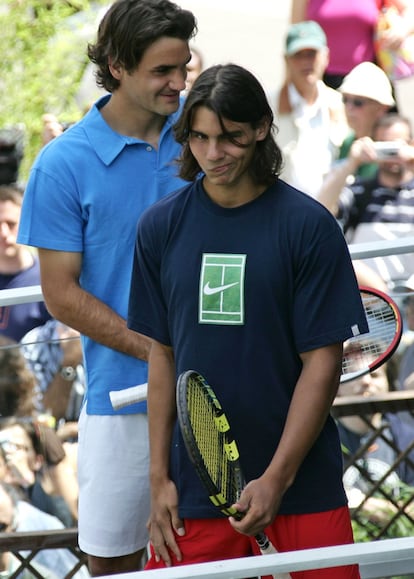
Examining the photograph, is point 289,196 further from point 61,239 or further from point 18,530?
point 18,530

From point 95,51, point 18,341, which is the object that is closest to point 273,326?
point 95,51

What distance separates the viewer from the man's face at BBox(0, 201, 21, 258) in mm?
6137

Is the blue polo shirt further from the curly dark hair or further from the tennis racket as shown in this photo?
the curly dark hair

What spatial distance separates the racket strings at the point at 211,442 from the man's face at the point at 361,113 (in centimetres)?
376

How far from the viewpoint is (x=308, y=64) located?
6848 mm

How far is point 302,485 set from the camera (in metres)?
3.07

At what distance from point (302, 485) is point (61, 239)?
1.00m

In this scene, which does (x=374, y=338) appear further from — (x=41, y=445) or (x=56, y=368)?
(x=41, y=445)

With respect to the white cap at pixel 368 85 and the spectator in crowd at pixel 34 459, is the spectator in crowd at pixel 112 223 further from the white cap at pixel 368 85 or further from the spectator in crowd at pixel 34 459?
the white cap at pixel 368 85

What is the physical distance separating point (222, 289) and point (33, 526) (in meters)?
2.64

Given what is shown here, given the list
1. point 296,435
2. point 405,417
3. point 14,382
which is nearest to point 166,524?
point 296,435

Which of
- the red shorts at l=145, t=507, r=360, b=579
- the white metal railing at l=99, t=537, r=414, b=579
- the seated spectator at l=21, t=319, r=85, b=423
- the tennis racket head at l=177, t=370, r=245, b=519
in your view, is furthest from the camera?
the seated spectator at l=21, t=319, r=85, b=423

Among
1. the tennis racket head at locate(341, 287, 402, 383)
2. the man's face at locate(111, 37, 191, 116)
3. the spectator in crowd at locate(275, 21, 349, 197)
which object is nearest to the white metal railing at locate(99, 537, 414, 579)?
the tennis racket head at locate(341, 287, 402, 383)

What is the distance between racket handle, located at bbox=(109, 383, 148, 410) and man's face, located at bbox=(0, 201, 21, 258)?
2.68 metres
